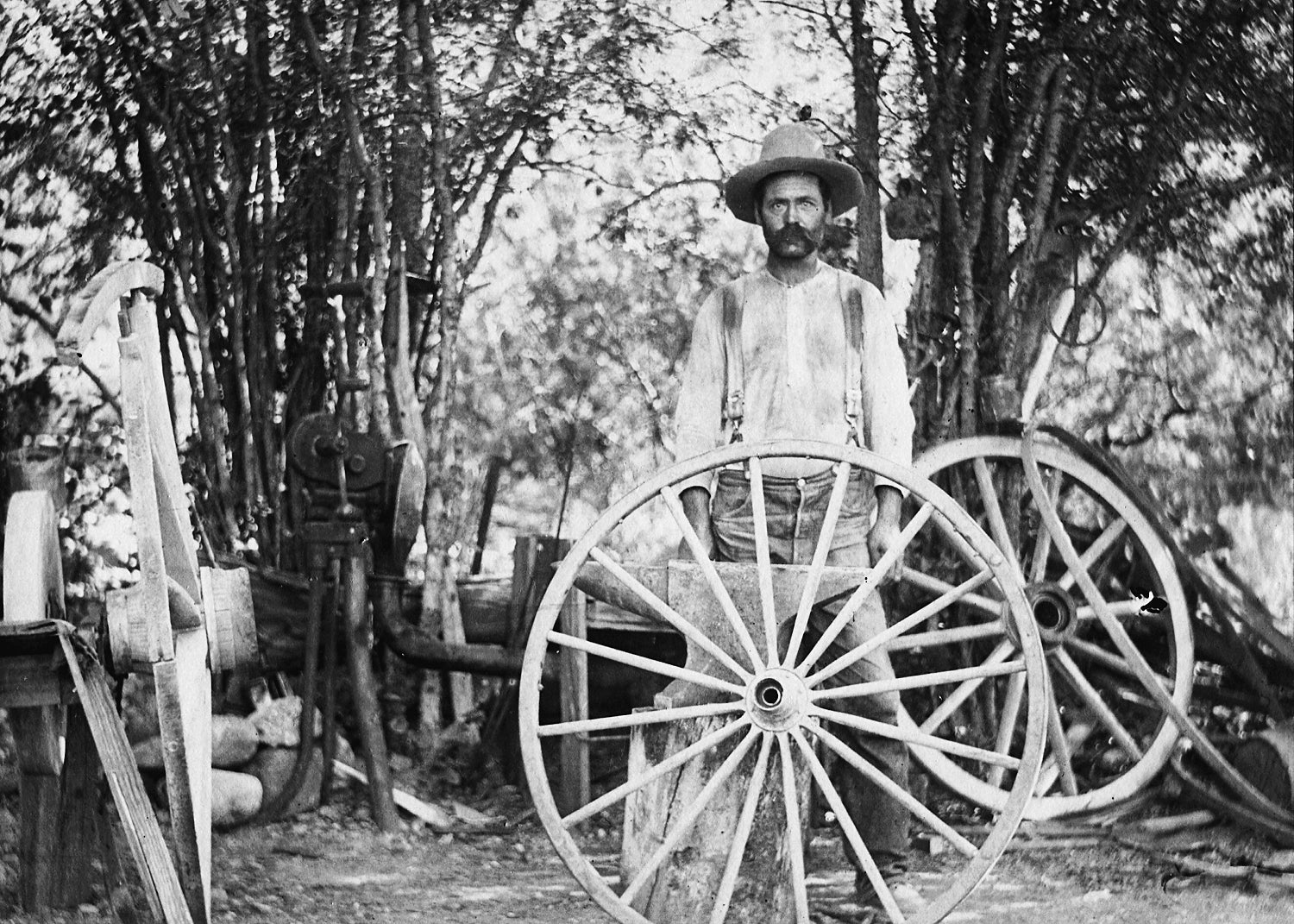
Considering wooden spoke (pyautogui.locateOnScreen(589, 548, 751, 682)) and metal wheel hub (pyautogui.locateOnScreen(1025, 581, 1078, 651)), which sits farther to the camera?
metal wheel hub (pyautogui.locateOnScreen(1025, 581, 1078, 651))

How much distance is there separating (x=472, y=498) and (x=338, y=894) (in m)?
4.82

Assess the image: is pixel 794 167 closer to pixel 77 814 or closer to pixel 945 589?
pixel 945 589

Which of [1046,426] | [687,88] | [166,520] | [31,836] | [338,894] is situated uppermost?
[687,88]

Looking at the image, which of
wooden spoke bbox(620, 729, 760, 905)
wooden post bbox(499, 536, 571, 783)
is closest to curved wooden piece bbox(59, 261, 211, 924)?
wooden spoke bbox(620, 729, 760, 905)

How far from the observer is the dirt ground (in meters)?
4.45

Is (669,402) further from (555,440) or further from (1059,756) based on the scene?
(1059,756)

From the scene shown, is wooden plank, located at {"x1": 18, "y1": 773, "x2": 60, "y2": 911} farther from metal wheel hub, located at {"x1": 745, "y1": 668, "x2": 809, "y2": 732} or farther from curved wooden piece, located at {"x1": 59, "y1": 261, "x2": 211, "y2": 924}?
metal wheel hub, located at {"x1": 745, "y1": 668, "x2": 809, "y2": 732}

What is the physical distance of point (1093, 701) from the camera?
18.6ft

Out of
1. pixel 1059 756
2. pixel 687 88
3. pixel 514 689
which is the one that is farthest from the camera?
pixel 687 88

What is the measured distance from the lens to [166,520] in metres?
4.07

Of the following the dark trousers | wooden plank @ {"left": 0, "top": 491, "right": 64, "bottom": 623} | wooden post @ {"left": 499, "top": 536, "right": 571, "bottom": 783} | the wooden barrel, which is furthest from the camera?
wooden post @ {"left": 499, "top": 536, "right": 571, "bottom": 783}

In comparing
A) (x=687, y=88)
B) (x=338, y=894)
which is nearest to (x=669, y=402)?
(x=687, y=88)

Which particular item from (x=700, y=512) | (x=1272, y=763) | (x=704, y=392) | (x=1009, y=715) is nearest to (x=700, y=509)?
(x=700, y=512)

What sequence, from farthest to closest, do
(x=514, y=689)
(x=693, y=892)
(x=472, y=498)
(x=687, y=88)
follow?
(x=472, y=498)
(x=687, y=88)
(x=514, y=689)
(x=693, y=892)
